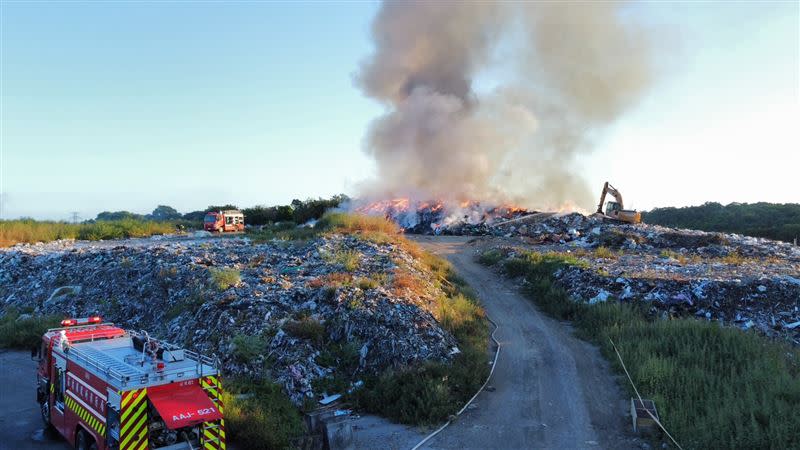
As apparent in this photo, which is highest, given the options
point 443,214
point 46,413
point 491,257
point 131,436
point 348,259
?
point 443,214

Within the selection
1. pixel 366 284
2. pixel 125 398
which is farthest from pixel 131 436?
pixel 366 284

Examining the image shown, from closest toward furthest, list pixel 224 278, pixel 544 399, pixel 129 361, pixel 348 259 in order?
pixel 129 361
pixel 544 399
pixel 224 278
pixel 348 259

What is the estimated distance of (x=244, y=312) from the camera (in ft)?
39.3

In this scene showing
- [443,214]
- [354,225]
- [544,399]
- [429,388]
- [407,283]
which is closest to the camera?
[429,388]

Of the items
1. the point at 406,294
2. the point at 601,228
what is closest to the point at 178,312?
the point at 406,294

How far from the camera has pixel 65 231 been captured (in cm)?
3133

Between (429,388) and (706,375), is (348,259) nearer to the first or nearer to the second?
(429,388)

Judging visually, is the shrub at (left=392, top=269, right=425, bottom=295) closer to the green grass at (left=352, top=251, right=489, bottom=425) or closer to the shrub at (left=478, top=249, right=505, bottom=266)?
the green grass at (left=352, top=251, right=489, bottom=425)

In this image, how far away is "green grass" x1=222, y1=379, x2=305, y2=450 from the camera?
7781 millimetres

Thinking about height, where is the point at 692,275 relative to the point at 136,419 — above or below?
above

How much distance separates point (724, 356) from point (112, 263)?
1783 centimetres

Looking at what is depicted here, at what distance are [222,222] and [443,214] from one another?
54.9 ft

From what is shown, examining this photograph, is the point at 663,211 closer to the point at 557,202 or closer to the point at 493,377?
the point at 557,202

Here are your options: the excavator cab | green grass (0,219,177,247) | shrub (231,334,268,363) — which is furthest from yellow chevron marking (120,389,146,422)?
the excavator cab
